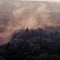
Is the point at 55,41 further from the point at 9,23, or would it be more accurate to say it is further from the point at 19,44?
the point at 9,23

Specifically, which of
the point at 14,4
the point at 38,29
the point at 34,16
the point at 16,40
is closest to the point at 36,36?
the point at 38,29

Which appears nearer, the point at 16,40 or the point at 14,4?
the point at 16,40

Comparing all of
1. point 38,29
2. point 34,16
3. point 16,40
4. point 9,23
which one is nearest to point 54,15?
point 34,16

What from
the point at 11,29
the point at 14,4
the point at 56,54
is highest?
the point at 14,4

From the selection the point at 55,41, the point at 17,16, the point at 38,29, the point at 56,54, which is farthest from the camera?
the point at 17,16

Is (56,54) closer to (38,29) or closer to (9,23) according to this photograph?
(38,29)

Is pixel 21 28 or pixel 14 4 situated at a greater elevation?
pixel 14 4

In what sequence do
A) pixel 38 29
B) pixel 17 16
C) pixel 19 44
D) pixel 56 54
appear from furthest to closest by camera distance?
pixel 17 16 < pixel 38 29 < pixel 19 44 < pixel 56 54
